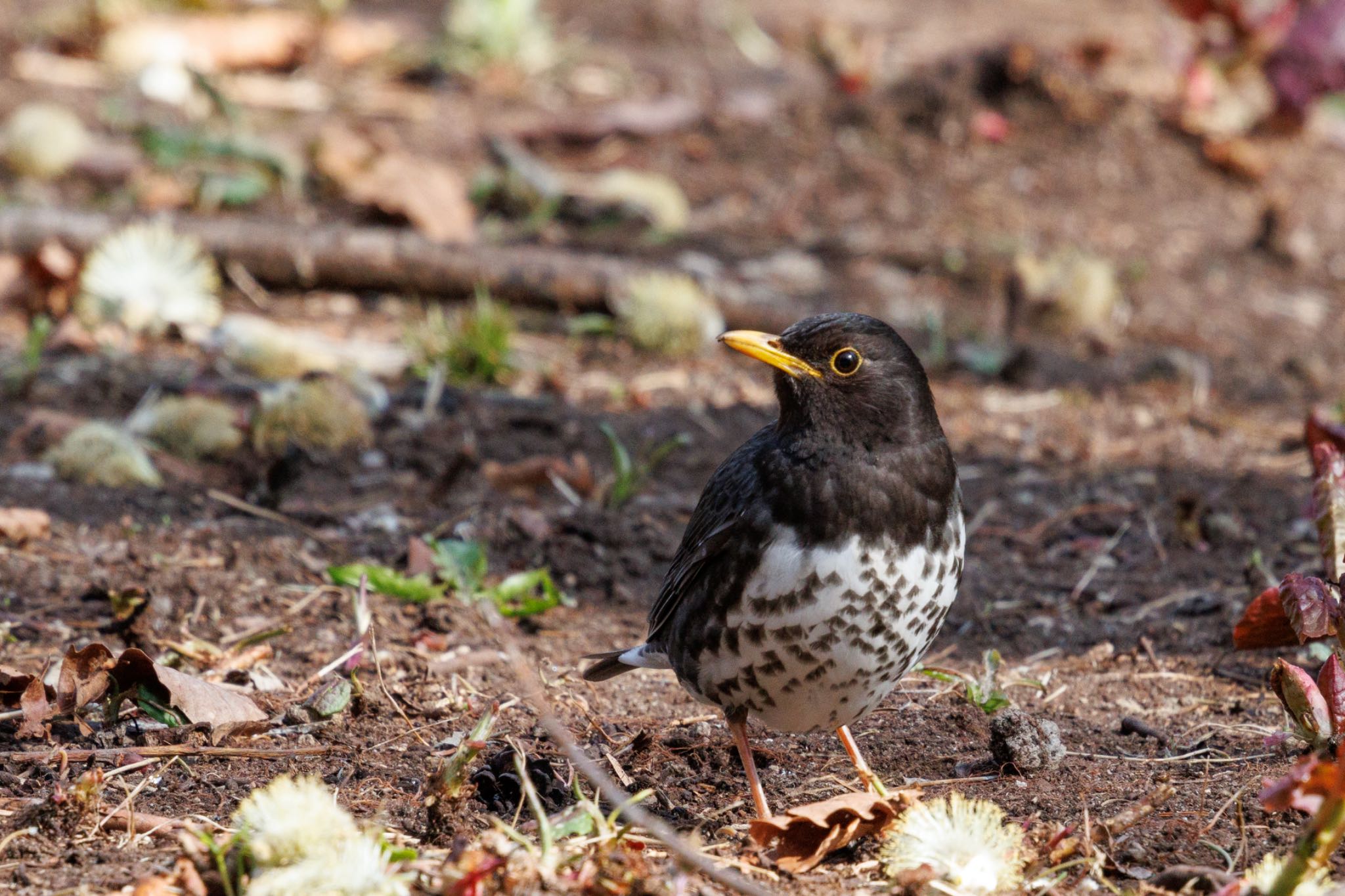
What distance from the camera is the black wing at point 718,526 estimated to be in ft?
13.0

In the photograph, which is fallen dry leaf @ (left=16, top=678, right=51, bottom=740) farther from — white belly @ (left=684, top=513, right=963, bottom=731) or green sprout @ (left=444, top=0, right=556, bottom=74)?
green sprout @ (left=444, top=0, right=556, bottom=74)

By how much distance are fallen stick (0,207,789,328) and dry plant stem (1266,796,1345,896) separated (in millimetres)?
5463

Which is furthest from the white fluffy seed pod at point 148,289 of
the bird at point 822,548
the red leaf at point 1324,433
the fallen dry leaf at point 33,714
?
the red leaf at point 1324,433

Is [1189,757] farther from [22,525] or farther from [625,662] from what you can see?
[22,525]

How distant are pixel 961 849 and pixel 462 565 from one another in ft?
7.88

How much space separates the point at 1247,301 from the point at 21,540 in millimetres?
6770

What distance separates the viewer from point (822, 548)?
12.4 ft

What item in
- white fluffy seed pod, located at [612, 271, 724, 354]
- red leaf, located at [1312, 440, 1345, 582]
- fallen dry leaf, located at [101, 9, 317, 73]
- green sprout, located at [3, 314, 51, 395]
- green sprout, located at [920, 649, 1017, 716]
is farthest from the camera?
fallen dry leaf, located at [101, 9, 317, 73]

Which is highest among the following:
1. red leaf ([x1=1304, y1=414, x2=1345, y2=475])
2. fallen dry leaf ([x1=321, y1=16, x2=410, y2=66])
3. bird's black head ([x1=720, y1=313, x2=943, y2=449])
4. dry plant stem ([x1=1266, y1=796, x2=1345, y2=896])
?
fallen dry leaf ([x1=321, y1=16, x2=410, y2=66])

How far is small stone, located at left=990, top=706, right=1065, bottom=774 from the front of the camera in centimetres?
403

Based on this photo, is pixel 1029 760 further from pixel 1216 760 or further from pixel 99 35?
pixel 99 35

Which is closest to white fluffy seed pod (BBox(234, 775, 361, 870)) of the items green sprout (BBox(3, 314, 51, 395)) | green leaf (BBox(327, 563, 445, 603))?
green leaf (BBox(327, 563, 445, 603))

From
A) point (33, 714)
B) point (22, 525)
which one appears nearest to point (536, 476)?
point (22, 525)

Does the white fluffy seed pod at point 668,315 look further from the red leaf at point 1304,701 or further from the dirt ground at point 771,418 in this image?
the red leaf at point 1304,701
